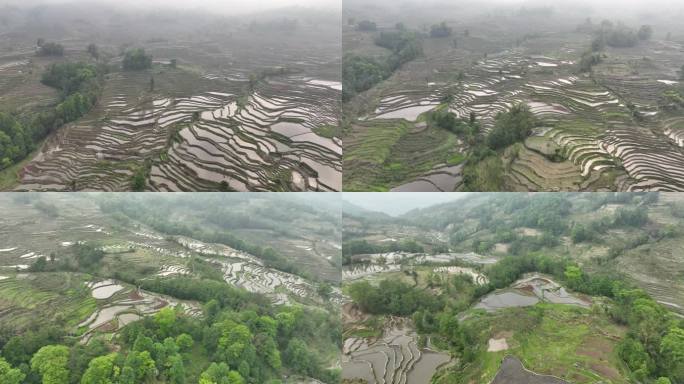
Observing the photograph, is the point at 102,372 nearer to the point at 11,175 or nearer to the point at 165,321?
the point at 165,321

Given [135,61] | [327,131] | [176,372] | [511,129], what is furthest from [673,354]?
[135,61]

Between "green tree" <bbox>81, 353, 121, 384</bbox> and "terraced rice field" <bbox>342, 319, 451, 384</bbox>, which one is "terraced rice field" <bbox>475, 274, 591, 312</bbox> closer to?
"terraced rice field" <bbox>342, 319, 451, 384</bbox>

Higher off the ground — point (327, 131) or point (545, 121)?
point (545, 121)

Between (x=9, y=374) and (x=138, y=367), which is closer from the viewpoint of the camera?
(x=9, y=374)

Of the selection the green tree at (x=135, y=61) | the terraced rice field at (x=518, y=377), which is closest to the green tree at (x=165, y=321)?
the terraced rice field at (x=518, y=377)

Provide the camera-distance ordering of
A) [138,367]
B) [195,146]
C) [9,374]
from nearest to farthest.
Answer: [9,374], [138,367], [195,146]

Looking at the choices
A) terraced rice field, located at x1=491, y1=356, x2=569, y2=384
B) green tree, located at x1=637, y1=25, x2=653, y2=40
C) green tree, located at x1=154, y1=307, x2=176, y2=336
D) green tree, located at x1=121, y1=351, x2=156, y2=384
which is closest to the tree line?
green tree, located at x1=154, y1=307, x2=176, y2=336

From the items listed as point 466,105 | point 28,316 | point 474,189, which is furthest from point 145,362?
point 466,105

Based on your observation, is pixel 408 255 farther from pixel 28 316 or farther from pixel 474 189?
pixel 28 316
